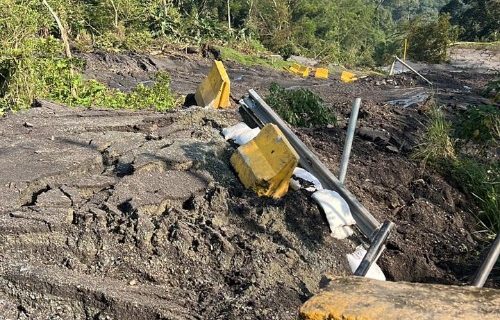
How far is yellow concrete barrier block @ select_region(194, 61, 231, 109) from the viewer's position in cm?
793

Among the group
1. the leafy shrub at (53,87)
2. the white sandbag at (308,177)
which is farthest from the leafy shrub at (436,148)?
the leafy shrub at (53,87)

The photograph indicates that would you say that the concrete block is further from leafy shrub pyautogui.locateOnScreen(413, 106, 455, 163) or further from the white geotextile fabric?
leafy shrub pyautogui.locateOnScreen(413, 106, 455, 163)

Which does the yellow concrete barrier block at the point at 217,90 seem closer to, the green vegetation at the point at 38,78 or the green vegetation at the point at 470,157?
the green vegetation at the point at 38,78

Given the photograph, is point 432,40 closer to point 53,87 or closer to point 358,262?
point 53,87

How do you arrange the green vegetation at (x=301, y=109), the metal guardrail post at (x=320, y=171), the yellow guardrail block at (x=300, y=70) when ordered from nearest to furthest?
the metal guardrail post at (x=320, y=171)
the green vegetation at (x=301, y=109)
the yellow guardrail block at (x=300, y=70)

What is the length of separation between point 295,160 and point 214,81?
3791 millimetres

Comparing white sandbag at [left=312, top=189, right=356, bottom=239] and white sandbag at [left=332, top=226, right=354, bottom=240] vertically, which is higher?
white sandbag at [left=312, top=189, right=356, bottom=239]

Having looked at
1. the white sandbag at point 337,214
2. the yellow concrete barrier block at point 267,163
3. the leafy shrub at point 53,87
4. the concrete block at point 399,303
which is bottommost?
the leafy shrub at point 53,87

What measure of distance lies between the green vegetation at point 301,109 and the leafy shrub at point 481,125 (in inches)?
75.0

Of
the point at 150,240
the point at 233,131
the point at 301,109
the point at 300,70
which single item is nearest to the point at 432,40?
the point at 300,70

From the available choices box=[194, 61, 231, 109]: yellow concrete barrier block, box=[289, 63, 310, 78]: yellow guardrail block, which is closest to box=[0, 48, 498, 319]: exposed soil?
box=[194, 61, 231, 109]: yellow concrete barrier block

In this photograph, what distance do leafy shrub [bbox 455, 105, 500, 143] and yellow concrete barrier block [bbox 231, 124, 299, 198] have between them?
2.81 meters

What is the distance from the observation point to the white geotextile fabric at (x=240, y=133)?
588 cm

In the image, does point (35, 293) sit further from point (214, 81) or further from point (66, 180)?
point (214, 81)
